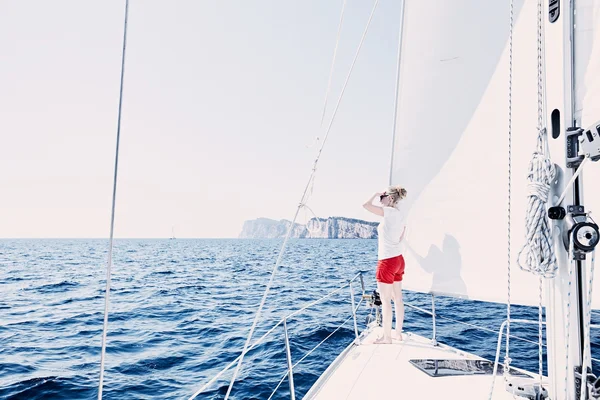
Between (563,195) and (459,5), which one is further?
(459,5)

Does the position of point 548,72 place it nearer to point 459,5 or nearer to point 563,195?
point 563,195

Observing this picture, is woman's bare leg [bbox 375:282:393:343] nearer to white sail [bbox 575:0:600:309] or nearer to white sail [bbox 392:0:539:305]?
white sail [bbox 392:0:539:305]

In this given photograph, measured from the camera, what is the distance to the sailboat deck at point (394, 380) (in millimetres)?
2342

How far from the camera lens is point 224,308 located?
9.21 m

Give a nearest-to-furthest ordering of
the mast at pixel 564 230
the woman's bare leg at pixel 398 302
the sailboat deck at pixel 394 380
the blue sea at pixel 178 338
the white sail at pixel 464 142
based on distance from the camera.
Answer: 1. the mast at pixel 564 230
2. the sailboat deck at pixel 394 380
3. the white sail at pixel 464 142
4. the woman's bare leg at pixel 398 302
5. the blue sea at pixel 178 338

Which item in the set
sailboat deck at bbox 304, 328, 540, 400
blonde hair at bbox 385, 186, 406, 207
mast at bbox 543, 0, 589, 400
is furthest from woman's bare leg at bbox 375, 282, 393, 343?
mast at bbox 543, 0, 589, 400

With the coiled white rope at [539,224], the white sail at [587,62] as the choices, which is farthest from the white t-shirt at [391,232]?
the white sail at [587,62]

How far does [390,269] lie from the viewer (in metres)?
3.30

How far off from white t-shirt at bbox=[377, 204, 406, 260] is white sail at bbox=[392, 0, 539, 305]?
0.19 m

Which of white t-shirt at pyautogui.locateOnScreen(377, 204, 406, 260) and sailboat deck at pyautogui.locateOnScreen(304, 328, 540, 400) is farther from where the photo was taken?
white t-shirt at pyautogui.locateOnScreen(377, 204, 406, 260)

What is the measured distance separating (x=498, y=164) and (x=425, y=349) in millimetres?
1685

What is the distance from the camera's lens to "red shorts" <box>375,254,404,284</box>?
328cm

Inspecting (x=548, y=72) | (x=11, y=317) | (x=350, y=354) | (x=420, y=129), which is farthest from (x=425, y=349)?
(x=11, y=317)

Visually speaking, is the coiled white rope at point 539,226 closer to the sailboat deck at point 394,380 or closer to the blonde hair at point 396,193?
the sailboat deck at point 394,380
